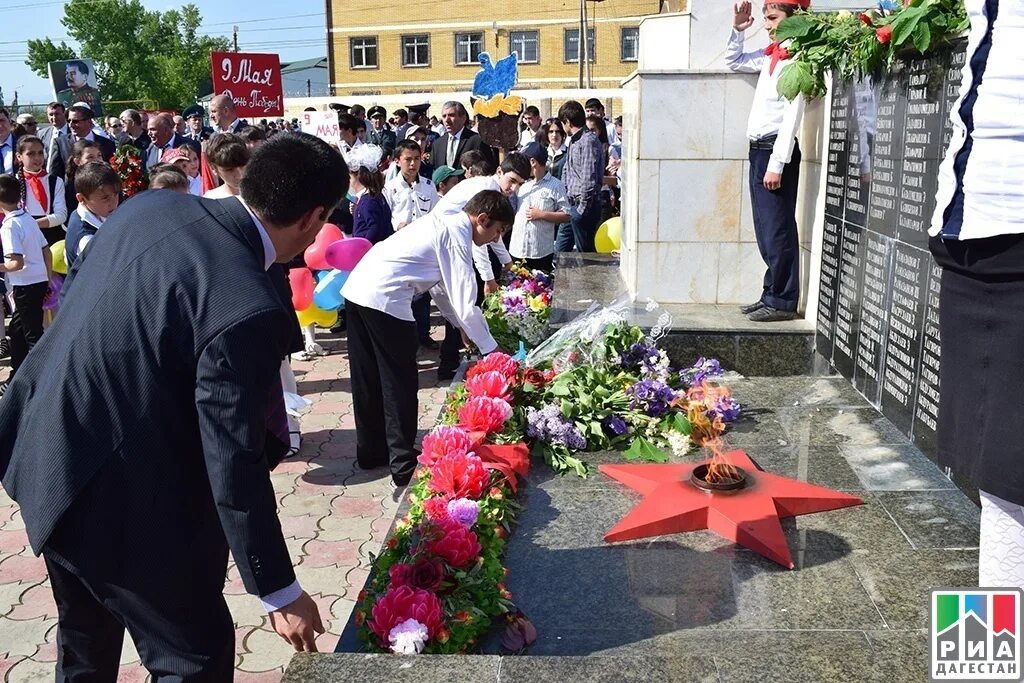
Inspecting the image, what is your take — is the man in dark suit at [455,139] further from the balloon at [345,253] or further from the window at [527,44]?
the window at [527,44]

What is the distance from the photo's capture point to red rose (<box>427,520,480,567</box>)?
9.20 ft

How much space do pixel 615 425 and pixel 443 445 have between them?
1130mm

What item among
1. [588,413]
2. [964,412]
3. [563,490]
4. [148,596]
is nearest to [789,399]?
[588,413]

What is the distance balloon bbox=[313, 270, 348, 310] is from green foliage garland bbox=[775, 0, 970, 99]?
11.0 ft

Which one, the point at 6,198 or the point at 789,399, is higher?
the point at 6,198

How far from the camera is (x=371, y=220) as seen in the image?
295 inches

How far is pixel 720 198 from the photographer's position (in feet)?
19.6

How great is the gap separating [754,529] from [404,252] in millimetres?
2384

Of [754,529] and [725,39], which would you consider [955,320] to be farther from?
[725,39]

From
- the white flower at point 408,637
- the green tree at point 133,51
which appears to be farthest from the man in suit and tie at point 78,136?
the green tree at point 133,51

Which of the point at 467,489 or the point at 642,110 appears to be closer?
the point at 467,489

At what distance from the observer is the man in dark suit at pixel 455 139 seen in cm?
979

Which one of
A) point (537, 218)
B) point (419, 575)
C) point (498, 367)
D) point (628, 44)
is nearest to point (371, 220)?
point (537, 218)

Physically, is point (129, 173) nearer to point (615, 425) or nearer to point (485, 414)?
point (485, 414)
